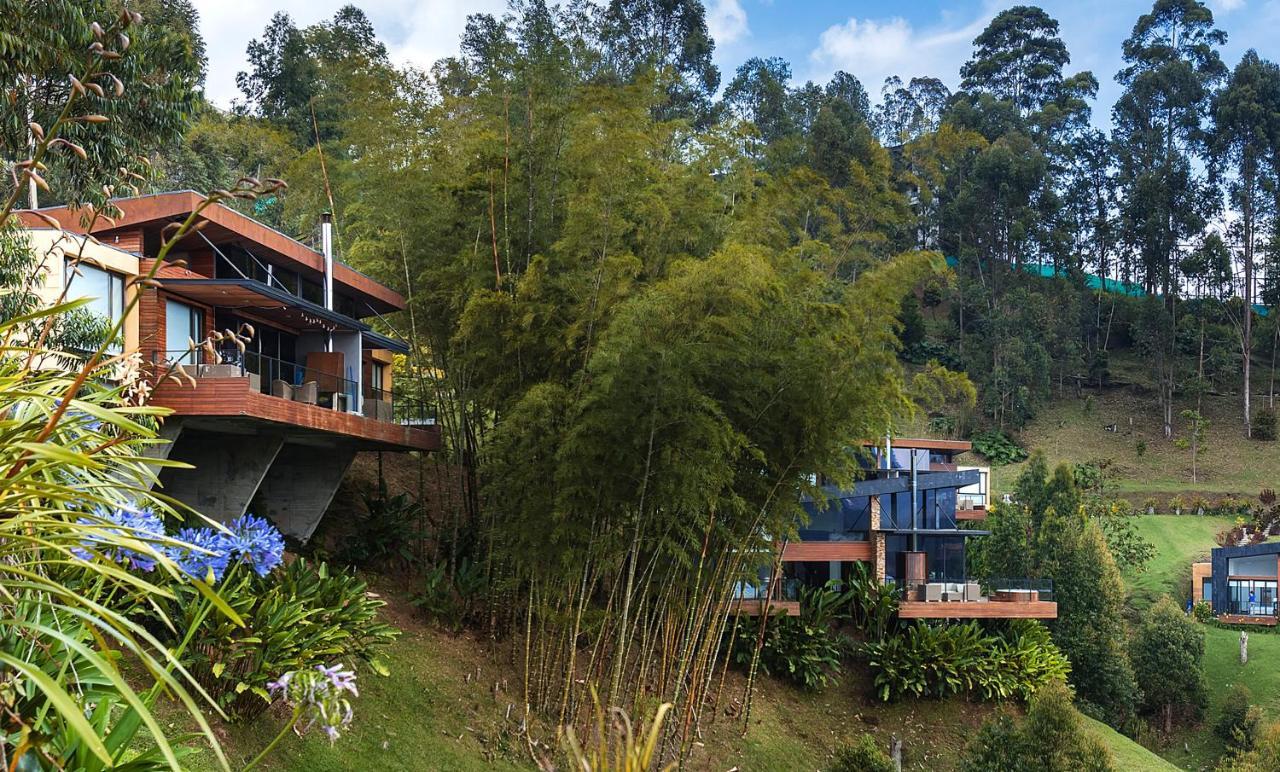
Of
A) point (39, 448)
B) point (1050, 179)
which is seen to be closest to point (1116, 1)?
point (1050, 179)

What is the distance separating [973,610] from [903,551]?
1.50 m

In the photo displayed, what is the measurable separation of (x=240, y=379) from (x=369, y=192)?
3364mm

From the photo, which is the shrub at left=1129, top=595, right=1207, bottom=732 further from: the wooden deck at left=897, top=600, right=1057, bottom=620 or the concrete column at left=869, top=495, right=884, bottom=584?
→ the concrete column at left=869, top=495, right=884, bottom=584

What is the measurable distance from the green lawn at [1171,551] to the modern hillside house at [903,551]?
10.9 m

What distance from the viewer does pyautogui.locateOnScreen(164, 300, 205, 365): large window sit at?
1072cm

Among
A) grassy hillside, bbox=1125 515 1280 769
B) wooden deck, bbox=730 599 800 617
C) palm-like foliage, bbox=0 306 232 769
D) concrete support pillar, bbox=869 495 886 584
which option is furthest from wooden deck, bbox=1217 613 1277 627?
palm-like foliage, bbox=0 306 232 769

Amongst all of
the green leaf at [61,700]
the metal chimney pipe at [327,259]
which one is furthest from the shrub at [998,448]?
the green leaf at [61,700]

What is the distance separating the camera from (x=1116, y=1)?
4828 centimetres

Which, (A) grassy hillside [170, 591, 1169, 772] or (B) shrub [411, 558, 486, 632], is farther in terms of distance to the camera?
(B) shrub [411, 558, 486, 632]

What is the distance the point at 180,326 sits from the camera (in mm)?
11086

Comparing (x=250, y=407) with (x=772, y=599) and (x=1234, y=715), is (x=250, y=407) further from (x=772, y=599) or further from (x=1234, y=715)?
(x=1234, y=715)

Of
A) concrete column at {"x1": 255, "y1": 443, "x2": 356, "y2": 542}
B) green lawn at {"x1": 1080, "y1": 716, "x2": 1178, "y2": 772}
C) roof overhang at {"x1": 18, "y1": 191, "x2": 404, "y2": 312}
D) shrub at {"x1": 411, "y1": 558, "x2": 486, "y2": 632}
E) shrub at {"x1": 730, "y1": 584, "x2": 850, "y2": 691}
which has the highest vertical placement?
roof overhang at {"x1": 18, "y1": 191, "x2": 404, "y2": 312}

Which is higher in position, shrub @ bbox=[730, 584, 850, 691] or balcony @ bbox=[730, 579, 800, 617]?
balcony @ bbox=[730, 579, 800, 617]

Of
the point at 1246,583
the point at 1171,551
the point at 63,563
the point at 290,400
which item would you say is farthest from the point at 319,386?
the point at 1171,551
